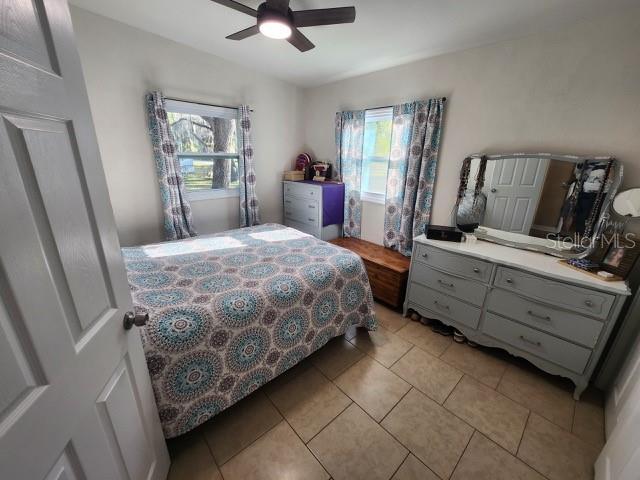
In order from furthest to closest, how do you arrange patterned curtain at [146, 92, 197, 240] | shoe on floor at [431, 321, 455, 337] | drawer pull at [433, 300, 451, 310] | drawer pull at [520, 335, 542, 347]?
patterned curtain at [146, 92, 197, 240] → shoe on floor at [431, 321, 455, 337] → drawer pull at [433, 300, 451, 310] → drawer pull at [520, 335, 542, 347]

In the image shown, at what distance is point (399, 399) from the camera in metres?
1.66

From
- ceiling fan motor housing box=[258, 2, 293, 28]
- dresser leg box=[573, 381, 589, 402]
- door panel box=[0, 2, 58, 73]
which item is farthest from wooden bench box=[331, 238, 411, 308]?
door panel box=[0, 2, 58, 73]

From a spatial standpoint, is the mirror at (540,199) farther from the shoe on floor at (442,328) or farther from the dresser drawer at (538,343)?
the shoe on floor at (442,328)

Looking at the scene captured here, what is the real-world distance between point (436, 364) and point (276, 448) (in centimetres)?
125

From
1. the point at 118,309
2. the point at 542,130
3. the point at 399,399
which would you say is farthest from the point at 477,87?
the point at 118,309

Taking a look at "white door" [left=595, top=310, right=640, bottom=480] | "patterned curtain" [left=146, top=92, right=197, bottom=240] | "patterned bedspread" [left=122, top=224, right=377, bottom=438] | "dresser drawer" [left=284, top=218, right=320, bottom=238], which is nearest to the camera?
"white door" [left=595, top=310, right=640, bottom=480]

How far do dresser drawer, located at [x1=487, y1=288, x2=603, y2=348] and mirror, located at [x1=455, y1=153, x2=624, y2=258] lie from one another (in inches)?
19.2

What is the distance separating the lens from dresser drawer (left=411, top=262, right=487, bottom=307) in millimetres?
1973

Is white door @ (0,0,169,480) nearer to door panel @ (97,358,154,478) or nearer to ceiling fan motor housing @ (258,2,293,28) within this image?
door panel @ (97,358,154,478)

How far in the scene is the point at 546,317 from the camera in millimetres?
1700

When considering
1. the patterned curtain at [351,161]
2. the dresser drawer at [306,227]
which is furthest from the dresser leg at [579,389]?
the dresser drawer at [306,227]

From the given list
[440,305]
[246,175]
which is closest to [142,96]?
[246,175]

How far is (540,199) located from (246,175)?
288 cm

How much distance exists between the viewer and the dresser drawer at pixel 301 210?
3.27m
